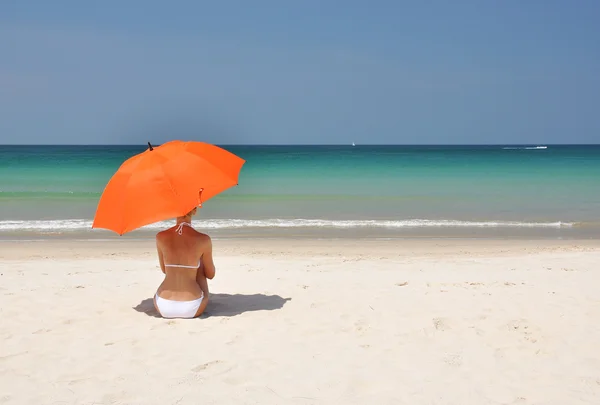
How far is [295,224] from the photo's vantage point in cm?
1416

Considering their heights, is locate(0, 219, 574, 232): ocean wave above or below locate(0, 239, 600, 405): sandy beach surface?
below

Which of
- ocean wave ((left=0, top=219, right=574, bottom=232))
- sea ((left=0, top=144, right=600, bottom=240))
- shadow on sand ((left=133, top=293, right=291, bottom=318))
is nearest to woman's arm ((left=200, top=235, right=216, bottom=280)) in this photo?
shadow on sand ((left=133, top=293, right=291, bottom=318))

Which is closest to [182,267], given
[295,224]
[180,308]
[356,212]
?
[180,308]

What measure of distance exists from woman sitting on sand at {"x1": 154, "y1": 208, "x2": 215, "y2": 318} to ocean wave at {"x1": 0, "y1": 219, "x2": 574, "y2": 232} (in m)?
8.05

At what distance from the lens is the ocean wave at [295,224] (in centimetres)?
1357

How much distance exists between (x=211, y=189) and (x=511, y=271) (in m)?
4.73

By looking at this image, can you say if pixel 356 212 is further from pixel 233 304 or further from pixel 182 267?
pixel 182 267

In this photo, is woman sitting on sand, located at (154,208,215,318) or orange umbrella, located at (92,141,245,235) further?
woman sitting on sand, located at (154,208,215,318)

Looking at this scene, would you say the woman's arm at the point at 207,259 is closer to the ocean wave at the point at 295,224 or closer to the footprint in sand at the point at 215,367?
the footprint in sand at the point at 215,367

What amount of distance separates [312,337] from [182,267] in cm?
144

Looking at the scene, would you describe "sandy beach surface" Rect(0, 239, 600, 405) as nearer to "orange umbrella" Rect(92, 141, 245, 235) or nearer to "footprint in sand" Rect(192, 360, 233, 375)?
"footprint in sand" Rect(192, 360, 233, 375)

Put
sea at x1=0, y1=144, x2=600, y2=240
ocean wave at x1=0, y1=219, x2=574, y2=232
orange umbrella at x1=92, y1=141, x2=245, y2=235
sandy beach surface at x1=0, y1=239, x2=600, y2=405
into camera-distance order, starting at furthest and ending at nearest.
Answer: ocean wave at x1=0, y1=219, x2=574, y2=232 < sea at x1=0, y1=144, x2=600, y2=240 < orange umbrella at x1=92, y1=141, x2=245, y2=235 < sandy beach surface at x1=0, y1=239, x2=600, y2=405

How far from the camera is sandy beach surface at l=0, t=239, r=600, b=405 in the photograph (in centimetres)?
388

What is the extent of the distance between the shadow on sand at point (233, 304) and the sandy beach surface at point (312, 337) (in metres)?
0.03
